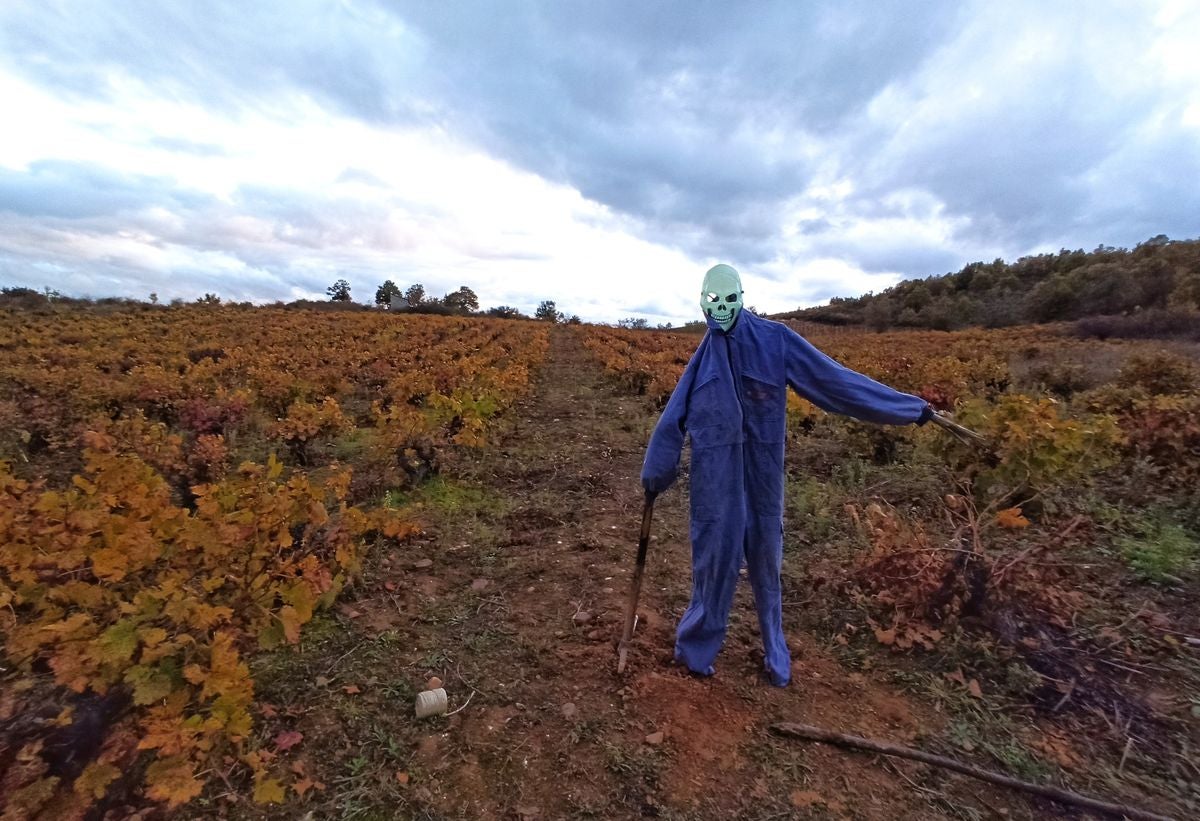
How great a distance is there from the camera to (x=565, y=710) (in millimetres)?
2721

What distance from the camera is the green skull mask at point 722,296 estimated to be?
253 cm

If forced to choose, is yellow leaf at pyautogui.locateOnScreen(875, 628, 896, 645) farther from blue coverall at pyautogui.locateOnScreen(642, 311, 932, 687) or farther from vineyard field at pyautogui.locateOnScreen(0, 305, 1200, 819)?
blue coverall at pyautogui.locateOnScreen(642, 311, 932, 687)

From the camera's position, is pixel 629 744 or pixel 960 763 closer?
pixel 960 763

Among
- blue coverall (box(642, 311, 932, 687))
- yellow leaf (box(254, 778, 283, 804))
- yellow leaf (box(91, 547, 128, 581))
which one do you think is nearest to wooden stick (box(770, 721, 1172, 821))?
blue coverall (box(642, 311, 932, 687))

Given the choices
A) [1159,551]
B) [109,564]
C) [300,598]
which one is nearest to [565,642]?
[300,598]

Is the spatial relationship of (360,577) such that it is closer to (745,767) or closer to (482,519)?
(482,519)

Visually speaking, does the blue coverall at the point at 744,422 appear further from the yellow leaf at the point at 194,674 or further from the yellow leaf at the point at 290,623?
the yellow leaf at the point at 194,674

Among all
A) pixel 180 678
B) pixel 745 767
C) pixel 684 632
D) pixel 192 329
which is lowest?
pixel 745 767

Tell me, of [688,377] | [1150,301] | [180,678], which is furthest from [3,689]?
[1150,301]

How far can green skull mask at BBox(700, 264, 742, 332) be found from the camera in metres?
2.53

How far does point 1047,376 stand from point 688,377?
397 inches

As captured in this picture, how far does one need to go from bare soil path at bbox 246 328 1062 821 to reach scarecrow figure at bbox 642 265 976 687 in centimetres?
63

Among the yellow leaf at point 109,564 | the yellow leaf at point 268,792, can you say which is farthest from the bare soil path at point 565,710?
the yellow leaf at point 109,564

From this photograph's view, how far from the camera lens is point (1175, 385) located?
7.16 meters
